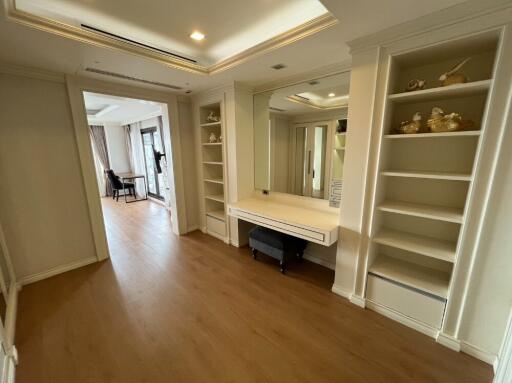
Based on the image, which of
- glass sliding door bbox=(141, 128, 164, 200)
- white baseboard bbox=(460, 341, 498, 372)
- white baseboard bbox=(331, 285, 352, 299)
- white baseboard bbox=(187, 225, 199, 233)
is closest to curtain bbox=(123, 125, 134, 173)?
glass sliding door bbox=(141, 128, 164, 200)

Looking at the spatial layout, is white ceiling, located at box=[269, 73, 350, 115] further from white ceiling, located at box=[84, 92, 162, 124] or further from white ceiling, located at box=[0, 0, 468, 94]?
white ceiling, located at box=[84, 92, 162, 124]

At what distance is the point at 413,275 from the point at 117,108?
600cm

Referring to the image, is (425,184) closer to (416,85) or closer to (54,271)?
(416,85)

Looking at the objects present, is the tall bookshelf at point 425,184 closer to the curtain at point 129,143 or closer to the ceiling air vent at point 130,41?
the ceiling air vent at point 130,41

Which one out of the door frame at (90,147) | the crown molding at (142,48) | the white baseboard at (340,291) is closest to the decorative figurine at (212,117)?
the door frame at (90,147)

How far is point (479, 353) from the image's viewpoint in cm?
157

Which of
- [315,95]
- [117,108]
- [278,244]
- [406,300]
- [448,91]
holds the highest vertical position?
[117,108]

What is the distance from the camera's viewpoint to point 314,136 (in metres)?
2.62

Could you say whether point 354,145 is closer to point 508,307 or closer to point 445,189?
point 445,189

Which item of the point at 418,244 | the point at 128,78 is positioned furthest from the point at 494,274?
the point at 128,78

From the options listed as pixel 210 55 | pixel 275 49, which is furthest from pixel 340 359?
pixel 210 55

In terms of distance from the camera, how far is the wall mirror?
236 cm

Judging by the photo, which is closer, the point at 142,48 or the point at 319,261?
the point at 142,48

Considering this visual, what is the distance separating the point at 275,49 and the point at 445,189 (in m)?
1.89
